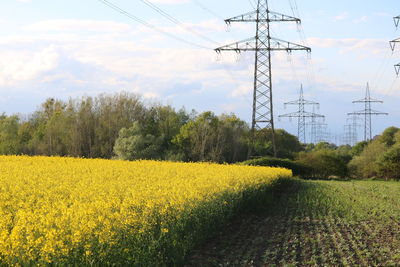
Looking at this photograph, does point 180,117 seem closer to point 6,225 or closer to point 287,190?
point 287,190

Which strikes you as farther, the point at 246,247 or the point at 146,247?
the point at 246,247

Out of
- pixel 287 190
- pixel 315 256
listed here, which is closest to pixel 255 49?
pixel 287 190

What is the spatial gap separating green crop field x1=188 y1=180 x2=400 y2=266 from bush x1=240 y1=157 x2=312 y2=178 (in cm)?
2342

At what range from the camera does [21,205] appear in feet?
36.7

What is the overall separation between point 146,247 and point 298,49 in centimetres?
3102

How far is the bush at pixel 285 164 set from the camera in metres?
45.9

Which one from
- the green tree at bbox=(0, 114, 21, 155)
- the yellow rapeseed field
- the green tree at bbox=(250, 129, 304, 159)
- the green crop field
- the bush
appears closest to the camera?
the yellow rapeseed field

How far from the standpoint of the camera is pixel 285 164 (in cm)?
5072

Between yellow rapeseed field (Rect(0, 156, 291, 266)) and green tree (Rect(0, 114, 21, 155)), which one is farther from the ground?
green tree (Rect(0, 114, 21, 155))

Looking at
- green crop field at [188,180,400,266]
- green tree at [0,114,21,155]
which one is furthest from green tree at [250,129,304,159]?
green crop field at [188,180,400,266]

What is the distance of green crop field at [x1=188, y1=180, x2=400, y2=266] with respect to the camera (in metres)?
12.0

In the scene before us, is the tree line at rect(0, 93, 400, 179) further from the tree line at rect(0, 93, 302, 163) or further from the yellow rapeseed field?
the yellow rapeseed field

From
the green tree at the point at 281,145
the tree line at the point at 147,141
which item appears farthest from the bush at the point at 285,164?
the green tree at the point at 281,145

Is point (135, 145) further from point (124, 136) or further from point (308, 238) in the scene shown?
point (308, 238)
